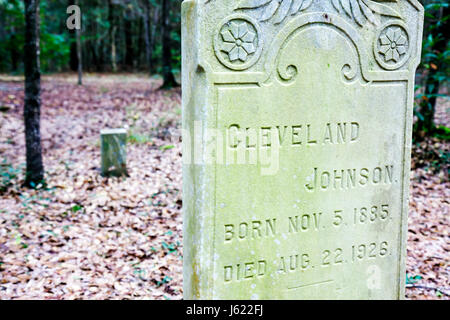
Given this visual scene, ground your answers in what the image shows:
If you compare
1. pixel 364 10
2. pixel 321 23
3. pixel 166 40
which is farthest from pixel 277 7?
pixel 166 40

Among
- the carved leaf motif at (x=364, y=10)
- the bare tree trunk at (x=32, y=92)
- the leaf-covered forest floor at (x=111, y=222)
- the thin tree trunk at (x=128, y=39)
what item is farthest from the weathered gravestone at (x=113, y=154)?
the thin tree trunk at (x=128, y=39)

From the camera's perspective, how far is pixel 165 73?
54.6ft

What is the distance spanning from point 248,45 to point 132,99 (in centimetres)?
1312

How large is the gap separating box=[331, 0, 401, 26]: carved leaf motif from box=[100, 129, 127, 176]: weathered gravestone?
5.44 m

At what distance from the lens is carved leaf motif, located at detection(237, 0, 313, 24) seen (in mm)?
2516

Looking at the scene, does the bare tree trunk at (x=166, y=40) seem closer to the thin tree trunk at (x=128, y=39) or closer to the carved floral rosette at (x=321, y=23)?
the carved floral rosette at (x=321, y=23)

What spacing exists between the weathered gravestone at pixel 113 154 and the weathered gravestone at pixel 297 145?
4.88m

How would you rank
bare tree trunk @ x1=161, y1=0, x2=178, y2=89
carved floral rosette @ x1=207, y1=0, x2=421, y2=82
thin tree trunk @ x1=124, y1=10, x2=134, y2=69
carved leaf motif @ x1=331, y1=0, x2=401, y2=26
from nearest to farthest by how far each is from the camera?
carved floral rosette @ x1=207, y1=0, x2=421, y2=82, carved leaf motif @ x1=331, y1=0, x2=401, y2=26, bare tree trunk @ x1=161, y1=0, x2=178, y2=89, thin tree trunk @ x1=124, y1=10, x2=134, y2=69

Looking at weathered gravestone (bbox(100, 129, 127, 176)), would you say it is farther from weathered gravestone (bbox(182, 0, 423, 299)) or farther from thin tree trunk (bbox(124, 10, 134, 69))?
thin tree trunk (bbox(124, 10, 134, 69))

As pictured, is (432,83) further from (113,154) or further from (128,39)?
(128,39)

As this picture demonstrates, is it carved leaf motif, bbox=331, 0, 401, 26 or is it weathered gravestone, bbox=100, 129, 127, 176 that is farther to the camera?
weathered gravestone, bbox=100, 129, 127, 176

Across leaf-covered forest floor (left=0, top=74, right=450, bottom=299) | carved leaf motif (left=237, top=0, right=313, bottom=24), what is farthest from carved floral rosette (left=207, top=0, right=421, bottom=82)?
leaf-covered forest floor (left=0, top=74, right=450, bottom=299)

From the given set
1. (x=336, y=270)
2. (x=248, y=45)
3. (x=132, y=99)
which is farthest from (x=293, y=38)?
(x=132, y=99)

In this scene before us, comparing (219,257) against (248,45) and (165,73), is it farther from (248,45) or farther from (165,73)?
(165,73)
